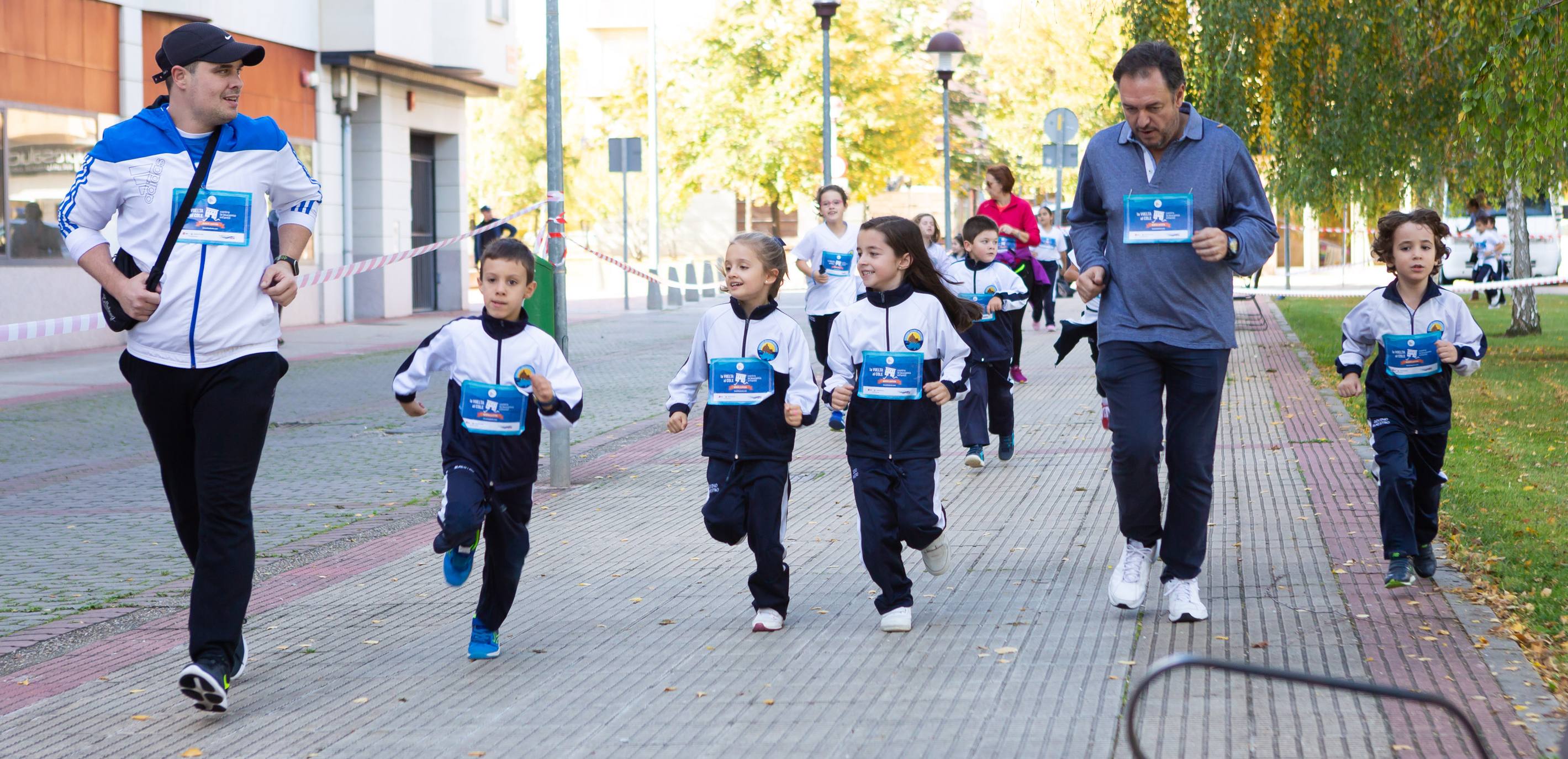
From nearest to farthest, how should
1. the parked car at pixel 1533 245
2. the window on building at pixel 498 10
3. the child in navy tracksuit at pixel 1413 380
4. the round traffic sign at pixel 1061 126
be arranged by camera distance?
1. the child in navy tracksuit at pixel 1413 380
2. the round traffic sign at pixel 1061 126
3. the window on building at pixel 498 10
4. the parked car at pixel 1533 245

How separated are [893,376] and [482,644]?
163 cm

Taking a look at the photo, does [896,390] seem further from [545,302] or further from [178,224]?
[545,302]

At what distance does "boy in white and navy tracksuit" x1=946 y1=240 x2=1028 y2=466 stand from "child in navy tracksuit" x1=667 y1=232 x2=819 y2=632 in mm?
3816

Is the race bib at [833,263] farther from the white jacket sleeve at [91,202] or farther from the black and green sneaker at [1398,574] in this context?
the white jacket sleeve at [91,202]

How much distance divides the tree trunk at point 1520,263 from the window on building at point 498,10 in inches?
709

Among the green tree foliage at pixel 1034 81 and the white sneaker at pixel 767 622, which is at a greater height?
the green tree foliage at pixel 1034 81

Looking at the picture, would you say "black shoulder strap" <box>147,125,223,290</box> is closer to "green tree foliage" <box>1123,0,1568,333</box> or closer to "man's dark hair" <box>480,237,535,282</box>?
"man's dark hair" <box>480,237,535,282</box>

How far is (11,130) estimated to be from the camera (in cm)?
1958

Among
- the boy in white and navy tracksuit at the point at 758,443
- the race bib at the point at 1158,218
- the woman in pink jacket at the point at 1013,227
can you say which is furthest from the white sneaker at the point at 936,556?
the woman in pink jacket at the point at 1013,227

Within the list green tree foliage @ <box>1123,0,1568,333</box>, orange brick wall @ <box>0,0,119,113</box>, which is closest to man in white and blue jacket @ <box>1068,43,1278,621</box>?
green tree foliage @ <box>1123,0,1568,333</box>

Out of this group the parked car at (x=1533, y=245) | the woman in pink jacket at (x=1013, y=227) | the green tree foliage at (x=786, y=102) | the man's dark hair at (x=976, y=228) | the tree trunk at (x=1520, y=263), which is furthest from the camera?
the green tree foliage at (x=786, y=102)

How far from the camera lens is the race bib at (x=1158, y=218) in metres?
5.55

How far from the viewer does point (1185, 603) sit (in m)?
5.62

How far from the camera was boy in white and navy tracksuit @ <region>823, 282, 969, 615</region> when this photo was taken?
5750 millimetres
